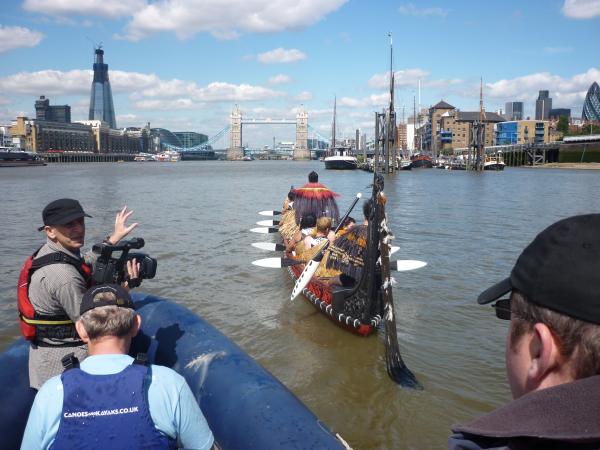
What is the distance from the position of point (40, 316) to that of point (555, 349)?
3.27m

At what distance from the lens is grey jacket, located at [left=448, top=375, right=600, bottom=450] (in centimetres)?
105

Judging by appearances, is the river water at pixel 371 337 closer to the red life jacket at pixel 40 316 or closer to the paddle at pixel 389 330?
the paddle at pixel 389 330

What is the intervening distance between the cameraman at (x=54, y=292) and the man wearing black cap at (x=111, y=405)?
0.91 meters

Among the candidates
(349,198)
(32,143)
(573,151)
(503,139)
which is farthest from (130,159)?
(349,198)

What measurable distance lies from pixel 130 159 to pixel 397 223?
178 metres

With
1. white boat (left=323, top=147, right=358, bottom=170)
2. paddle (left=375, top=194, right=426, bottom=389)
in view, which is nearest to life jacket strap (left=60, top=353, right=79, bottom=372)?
paddle (left=375, top=194, right=426, bottom=389)

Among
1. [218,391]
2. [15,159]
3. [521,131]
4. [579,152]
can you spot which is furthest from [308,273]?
[521,131]

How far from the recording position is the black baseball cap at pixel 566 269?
1148 millimetres

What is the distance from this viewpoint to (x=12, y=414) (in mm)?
3523

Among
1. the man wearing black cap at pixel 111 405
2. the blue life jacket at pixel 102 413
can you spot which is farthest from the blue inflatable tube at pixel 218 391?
the blue life jacket at pixel 102 413

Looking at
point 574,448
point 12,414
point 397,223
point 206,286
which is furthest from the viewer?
point 397,223

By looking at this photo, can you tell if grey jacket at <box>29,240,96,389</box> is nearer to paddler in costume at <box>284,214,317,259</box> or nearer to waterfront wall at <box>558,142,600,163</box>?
paddler in costume at <box>284,214,317,259</box>

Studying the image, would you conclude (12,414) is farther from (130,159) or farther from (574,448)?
(130,159)

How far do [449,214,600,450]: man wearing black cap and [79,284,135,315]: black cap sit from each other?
1.97m
